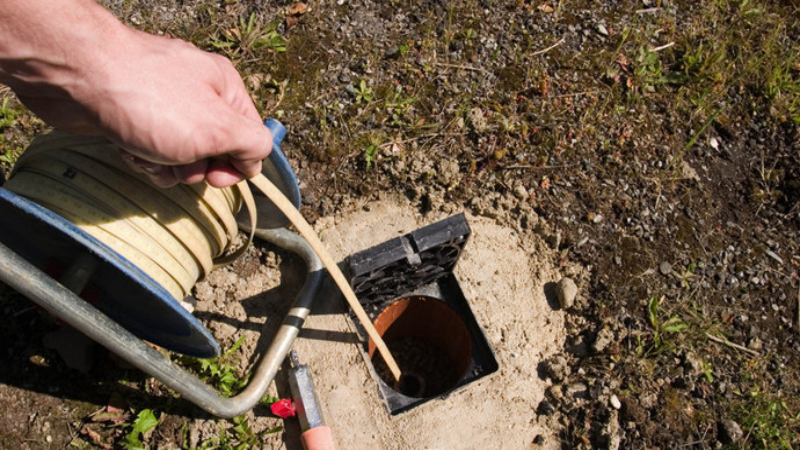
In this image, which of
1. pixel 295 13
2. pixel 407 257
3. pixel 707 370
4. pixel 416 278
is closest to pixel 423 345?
pixel 416 278

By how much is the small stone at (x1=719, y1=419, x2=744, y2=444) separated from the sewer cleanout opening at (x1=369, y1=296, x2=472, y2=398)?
130 cm

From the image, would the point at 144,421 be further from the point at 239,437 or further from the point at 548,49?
the point at 548,49

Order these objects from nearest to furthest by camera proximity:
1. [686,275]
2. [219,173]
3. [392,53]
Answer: [219,173] < [686,275] < [392,53]

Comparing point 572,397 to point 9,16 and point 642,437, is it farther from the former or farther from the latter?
point 9,16

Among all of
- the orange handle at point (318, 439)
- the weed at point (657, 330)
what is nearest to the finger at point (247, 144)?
the orange handle at point (318, 439)

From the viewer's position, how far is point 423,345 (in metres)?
3.67

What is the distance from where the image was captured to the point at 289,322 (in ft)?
9.43

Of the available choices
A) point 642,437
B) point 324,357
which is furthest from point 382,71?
point 642,437

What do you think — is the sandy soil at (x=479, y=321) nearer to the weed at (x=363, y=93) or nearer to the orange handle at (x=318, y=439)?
the orange handle at (x=318, y=439)

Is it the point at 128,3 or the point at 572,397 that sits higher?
the point at 128,3

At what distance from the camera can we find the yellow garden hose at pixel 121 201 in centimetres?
218

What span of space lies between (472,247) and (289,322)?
3.50 ft

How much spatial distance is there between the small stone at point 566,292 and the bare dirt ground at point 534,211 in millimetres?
45

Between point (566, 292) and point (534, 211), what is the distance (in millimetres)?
520
